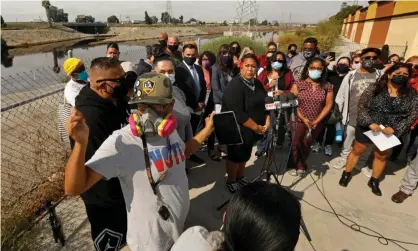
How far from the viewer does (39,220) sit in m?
2.67

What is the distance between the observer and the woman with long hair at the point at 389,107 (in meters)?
3.11

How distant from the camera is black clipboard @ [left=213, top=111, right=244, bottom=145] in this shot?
209cm

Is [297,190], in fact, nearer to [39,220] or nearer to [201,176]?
[201,176]

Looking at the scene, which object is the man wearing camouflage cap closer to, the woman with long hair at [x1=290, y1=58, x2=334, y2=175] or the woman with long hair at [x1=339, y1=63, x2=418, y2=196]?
the woman with long hair at [x1=290, y1=58, x2=334, y2=175]

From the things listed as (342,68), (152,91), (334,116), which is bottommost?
(334,116)

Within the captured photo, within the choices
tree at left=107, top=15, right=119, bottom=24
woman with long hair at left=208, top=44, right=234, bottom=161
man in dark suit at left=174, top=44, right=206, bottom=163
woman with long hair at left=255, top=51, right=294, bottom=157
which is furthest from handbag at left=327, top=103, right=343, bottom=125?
tree at left=107, top=15, right=119, bottom=24

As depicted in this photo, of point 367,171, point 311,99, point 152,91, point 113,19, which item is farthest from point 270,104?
point 113,19

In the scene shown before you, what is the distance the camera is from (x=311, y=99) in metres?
3.55

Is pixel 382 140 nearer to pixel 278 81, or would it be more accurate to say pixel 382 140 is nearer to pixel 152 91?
pixel 278 81

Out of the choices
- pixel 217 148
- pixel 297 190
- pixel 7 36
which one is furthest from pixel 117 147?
pixel 7 36

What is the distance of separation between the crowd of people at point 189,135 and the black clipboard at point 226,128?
13cm

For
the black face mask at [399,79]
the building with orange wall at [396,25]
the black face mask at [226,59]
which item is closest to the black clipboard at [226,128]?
the black face mask at [399,79]

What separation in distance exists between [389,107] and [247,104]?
1902 mm

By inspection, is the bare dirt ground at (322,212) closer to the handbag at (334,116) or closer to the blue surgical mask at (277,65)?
the handbag at (334,116)
